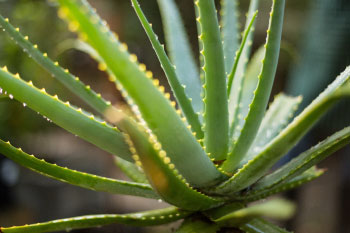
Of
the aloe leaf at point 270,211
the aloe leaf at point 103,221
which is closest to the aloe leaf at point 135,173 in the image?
the aloe leaf at point 103,221

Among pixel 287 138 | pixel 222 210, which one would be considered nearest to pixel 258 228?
pixel 222 210

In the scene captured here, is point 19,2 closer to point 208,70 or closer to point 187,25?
point 187,25

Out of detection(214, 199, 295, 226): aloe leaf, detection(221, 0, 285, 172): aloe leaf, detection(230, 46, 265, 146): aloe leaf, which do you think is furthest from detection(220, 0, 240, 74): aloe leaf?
detection(214, 199, 295, 226): aloe leaf

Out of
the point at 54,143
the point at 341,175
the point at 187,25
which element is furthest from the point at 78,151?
the point at 341,175

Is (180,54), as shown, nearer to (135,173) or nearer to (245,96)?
(245,96)

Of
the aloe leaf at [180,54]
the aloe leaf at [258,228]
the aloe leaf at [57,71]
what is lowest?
the aloe leaf at [258,228]

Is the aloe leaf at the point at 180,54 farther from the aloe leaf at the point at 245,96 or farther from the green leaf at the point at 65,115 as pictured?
the green leaf at the point at 65,115

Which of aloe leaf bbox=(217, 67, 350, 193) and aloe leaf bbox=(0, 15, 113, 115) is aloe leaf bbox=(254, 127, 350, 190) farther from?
aloe leaf bbox=(0, 15, 113, 115)
